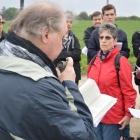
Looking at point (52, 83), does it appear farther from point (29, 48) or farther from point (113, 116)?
point (113, 116)

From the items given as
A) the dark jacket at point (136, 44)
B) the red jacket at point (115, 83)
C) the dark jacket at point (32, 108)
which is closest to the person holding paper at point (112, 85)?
the red jacket at point (115, 83)

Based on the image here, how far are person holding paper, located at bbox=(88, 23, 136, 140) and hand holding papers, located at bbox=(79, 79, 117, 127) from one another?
49 cm

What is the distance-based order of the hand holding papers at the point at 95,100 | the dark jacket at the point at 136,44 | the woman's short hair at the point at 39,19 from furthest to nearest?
the dark jacket at the point at 136,44 < the hand holding papers at the point at 95,100 < the woman's short hair at the point at 39,19

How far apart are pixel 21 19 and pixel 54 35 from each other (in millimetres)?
176

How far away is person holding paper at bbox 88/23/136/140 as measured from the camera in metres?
3.29

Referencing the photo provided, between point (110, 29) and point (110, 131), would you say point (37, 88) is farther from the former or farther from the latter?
point (110, 29)

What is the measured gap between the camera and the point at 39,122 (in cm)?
132

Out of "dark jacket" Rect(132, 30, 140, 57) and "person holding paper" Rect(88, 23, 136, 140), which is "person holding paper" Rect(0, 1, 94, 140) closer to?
"person holding paper" Rect(88, 23, 136, 140)

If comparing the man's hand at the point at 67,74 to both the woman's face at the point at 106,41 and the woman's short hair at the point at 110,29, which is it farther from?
the woman's short hair at the point at 110,29

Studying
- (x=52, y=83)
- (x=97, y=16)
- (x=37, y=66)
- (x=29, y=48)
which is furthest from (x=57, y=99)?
(x=97, y=16)

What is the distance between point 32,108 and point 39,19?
0.44 meters

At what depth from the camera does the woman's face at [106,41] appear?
11.4 feet

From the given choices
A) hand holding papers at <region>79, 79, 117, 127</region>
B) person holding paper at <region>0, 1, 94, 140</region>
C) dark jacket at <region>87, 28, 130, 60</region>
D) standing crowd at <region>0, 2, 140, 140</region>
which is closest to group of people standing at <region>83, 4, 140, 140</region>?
hand holding papers at <region>79, 79, 117, 127</region>

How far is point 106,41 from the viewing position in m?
3.50
